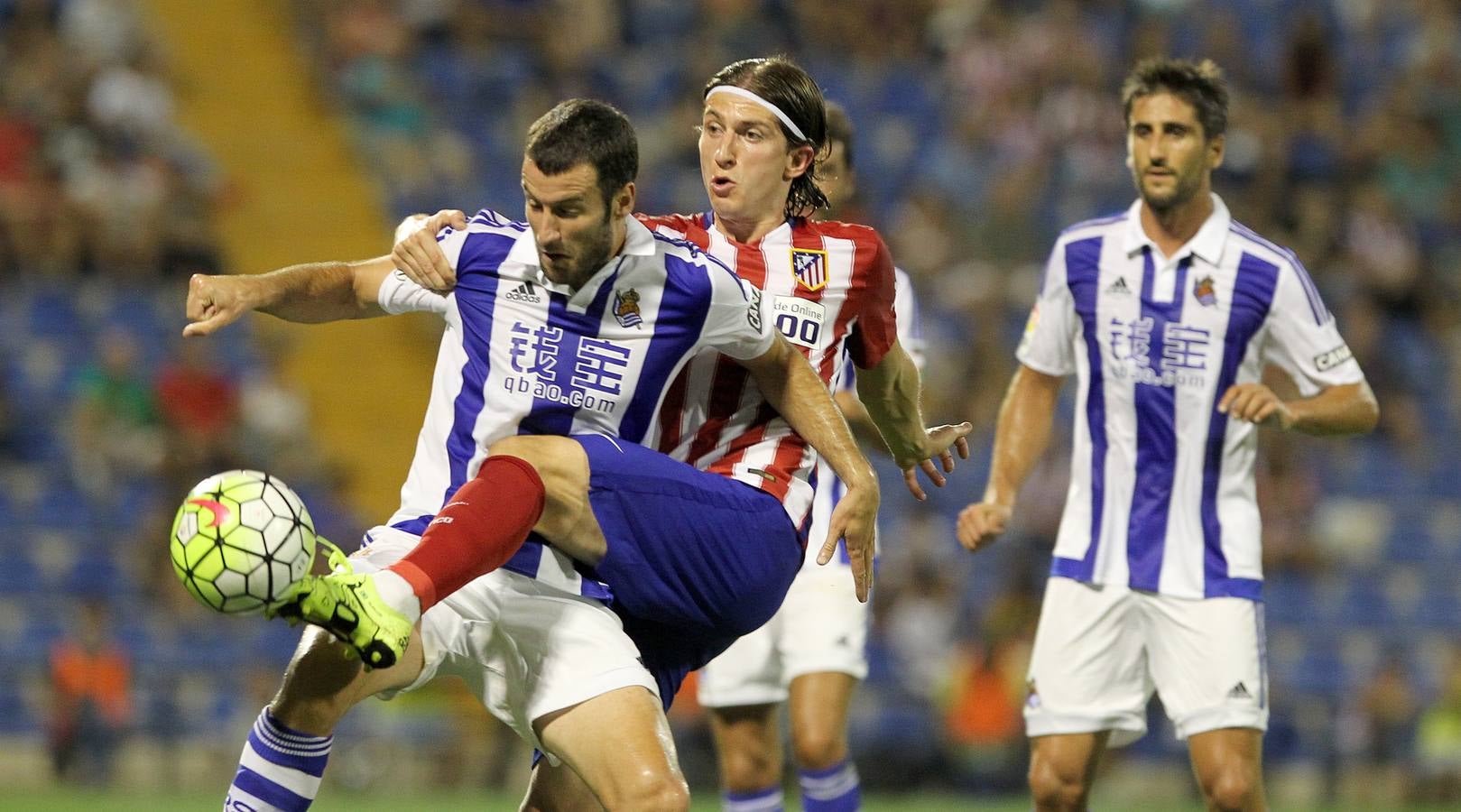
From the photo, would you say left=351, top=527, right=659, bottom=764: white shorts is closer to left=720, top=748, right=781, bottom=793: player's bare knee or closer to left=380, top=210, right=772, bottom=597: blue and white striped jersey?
left=380, top=210, right=772, bottom=597: blue and white striped jersey

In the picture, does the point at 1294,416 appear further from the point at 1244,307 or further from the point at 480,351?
the point at 480,351

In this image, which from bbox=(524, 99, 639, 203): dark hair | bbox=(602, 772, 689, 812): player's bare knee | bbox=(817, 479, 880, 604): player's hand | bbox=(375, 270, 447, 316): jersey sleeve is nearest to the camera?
bbox=(602, 772, 689, 812): player's bare knee

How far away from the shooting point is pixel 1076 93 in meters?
16.1

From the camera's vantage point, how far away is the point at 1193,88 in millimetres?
6688

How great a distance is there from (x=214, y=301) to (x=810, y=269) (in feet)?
5.90

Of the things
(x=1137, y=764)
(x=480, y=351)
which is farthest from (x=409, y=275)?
(x=1137, y=764)

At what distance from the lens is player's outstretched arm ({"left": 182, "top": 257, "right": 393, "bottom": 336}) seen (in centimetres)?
488

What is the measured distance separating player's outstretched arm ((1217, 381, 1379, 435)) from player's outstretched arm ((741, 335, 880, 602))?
53.8 inches

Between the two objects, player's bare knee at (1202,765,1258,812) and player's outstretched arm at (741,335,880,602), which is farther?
player's bare knee at (1202,765,1258,812)

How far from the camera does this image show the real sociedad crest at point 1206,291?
259 inches

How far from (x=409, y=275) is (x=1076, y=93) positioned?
11.8 meters

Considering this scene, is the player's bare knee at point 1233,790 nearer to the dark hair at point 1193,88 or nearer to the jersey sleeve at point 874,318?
the jersey sleeve at point 874,318

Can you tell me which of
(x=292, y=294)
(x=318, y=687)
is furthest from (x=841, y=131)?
(x=318, y=687)

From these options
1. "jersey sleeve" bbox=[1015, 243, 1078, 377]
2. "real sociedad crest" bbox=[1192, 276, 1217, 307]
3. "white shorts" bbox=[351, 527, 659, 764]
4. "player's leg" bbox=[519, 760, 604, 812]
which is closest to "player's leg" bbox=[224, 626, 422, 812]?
"white shorts" bbox=[351, 527, 659, 764]
